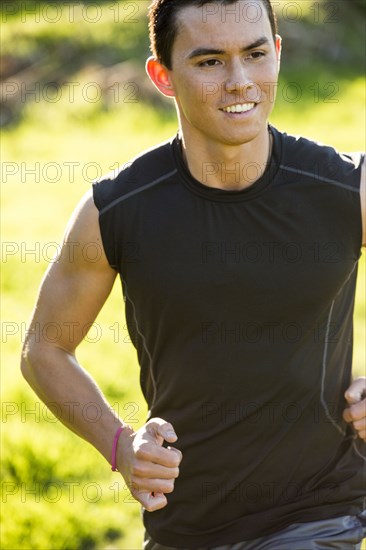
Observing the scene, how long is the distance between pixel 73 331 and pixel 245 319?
554 millimetres

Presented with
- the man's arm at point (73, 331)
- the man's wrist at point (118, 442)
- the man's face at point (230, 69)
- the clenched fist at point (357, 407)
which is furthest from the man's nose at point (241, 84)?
the man's wrist at point (118, 442)

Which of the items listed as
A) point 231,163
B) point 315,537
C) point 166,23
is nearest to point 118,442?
point 315,537

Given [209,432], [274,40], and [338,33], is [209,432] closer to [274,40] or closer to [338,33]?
[274,40]

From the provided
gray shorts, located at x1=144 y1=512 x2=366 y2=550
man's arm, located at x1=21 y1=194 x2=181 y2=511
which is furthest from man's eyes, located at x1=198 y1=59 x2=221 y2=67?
gray shorts, located at x1=144 y1=512 x2=366 y2=550

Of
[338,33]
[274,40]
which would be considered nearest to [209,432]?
[274,40]

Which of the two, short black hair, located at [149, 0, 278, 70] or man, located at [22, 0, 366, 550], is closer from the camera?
man, located at [22, 0, 366, 550]

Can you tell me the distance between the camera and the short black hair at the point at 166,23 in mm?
3387

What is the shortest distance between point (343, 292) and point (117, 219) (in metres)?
0.72

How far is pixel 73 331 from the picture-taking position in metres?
3.47

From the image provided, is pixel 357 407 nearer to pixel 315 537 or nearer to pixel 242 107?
pixel 315 537

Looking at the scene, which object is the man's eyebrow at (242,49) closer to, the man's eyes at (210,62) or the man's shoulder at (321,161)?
the man's eyes at (210,62)

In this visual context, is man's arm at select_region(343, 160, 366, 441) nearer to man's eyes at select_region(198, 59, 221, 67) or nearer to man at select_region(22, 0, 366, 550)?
man at select_region(22, 0, 366, 550)

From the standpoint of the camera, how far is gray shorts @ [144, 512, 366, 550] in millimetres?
3316

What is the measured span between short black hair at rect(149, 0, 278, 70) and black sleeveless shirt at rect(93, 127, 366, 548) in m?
0.30
